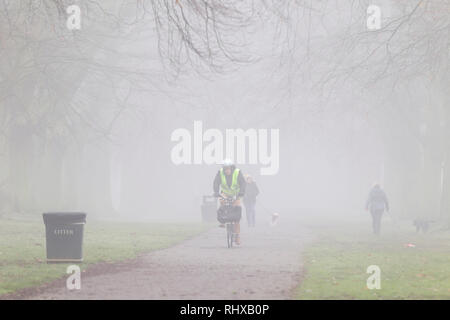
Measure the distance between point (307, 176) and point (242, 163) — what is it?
140 feet

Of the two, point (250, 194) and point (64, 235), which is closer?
point (64, 235)

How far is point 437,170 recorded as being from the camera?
43.2 metres

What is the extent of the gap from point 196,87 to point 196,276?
1593 inches

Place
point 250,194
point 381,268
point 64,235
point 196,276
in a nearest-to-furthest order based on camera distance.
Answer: point 196,276, point 64,235, point 381,268, point 250,194

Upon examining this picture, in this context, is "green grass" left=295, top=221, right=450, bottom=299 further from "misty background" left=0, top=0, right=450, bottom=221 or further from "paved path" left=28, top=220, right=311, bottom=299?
"misty background" left=0, top=0, right=450, bottom=221

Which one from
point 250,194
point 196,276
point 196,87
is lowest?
point 196,276

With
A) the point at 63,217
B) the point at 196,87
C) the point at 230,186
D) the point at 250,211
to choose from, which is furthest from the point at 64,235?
the point at 196,87

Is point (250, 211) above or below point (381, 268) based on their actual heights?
above

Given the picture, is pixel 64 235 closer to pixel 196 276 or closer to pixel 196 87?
pixel 196 276

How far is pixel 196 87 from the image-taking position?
54.3m

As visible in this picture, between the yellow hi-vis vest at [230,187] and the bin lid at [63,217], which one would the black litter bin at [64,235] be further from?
the yellow hi-vis vest at [230,187]

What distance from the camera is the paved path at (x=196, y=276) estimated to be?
11898mm

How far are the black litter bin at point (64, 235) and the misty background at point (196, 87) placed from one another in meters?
3.33

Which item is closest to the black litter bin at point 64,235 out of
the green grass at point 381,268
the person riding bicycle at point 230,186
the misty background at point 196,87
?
the misty background at point 196,87
